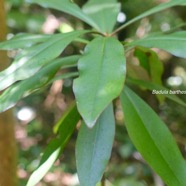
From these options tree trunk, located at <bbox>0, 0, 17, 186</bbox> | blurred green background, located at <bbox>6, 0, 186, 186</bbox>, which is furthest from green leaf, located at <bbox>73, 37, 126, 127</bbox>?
blurred green background, located at <bbox>6, 0, 186, 186</bbox>

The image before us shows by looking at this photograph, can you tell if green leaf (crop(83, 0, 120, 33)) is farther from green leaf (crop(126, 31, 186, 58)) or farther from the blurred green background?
the blurred green background

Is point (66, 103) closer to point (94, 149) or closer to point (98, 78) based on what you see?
point (94, 149)

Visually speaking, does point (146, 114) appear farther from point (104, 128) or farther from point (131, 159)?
point (131, 159)

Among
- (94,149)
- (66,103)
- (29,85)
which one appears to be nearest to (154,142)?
(94,149)

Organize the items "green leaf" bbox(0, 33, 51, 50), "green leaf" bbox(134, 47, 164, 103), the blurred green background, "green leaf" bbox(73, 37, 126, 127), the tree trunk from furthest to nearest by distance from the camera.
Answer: the blurred green background → "green leaf" bbox(134, 47, 164, 103) → the tree trunk → "green leaf" bbox(0, 33, 51, 50) → "green leaf" bbox(73, 37, 126, 127)

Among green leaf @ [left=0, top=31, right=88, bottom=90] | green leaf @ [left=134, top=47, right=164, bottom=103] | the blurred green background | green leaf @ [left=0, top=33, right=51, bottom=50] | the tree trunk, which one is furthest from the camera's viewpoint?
the blurred green background

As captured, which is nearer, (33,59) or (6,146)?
(33,59)

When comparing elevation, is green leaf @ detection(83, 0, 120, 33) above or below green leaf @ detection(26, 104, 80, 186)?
above

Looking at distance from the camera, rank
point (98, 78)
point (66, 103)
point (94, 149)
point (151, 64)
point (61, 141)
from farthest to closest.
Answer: point (66, 103) < point (151, 64) < point (61, 141) < point (94, 149) < point (98, 78)
